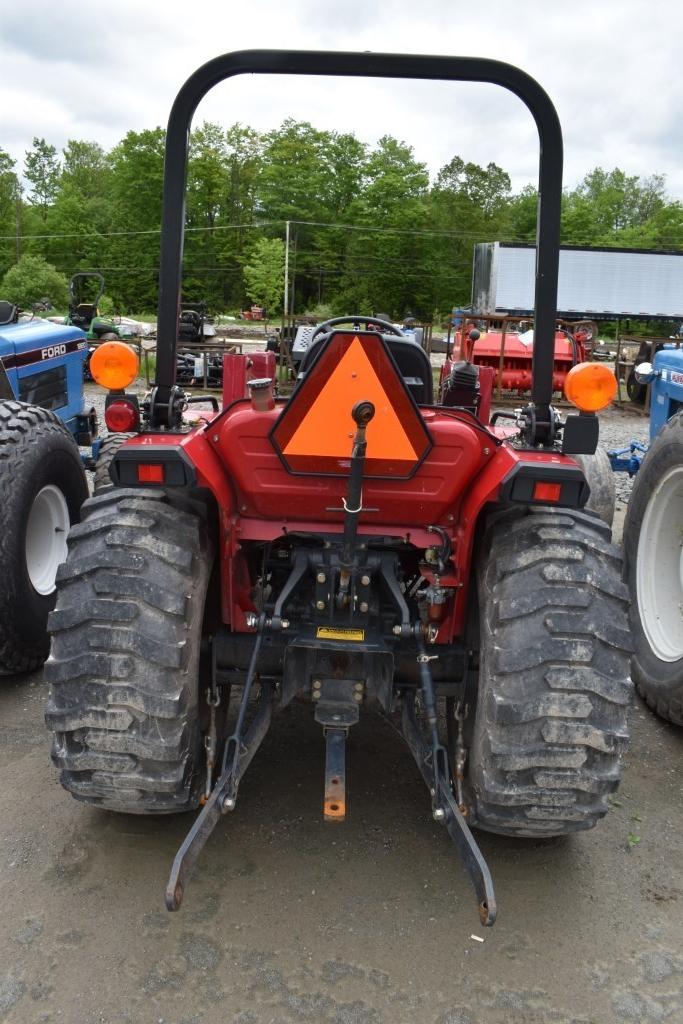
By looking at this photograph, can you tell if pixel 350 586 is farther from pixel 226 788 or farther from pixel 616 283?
pixel 616 283

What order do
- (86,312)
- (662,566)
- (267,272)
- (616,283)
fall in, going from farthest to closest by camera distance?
(267,272) < (616,283) < (86,312) < (662,566)

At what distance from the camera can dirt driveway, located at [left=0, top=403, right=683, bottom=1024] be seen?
238 centimetres

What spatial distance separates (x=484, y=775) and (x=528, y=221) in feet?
176

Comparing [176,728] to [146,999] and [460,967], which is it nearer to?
[146,999]

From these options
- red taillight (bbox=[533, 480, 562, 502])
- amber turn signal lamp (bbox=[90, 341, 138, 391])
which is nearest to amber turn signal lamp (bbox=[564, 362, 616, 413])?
red taillight (bbox=[533, 480, 562, 502])

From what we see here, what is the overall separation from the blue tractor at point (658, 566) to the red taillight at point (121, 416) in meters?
2.71

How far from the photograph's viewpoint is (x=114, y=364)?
9.41ft

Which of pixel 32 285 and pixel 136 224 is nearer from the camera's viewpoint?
pixel 32 285

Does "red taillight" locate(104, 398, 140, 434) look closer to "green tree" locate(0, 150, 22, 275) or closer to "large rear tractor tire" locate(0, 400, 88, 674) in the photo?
"large rear tractor tire" locate(0, 400, 88, 674)

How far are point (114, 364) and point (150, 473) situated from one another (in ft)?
1.48

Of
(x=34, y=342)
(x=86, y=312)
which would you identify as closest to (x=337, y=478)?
(x=34, y=342)

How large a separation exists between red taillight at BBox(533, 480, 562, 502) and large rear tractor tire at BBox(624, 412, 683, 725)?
1.81 metres

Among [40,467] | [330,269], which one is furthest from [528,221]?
[40,467]

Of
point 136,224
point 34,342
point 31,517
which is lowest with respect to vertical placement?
point 31,517
